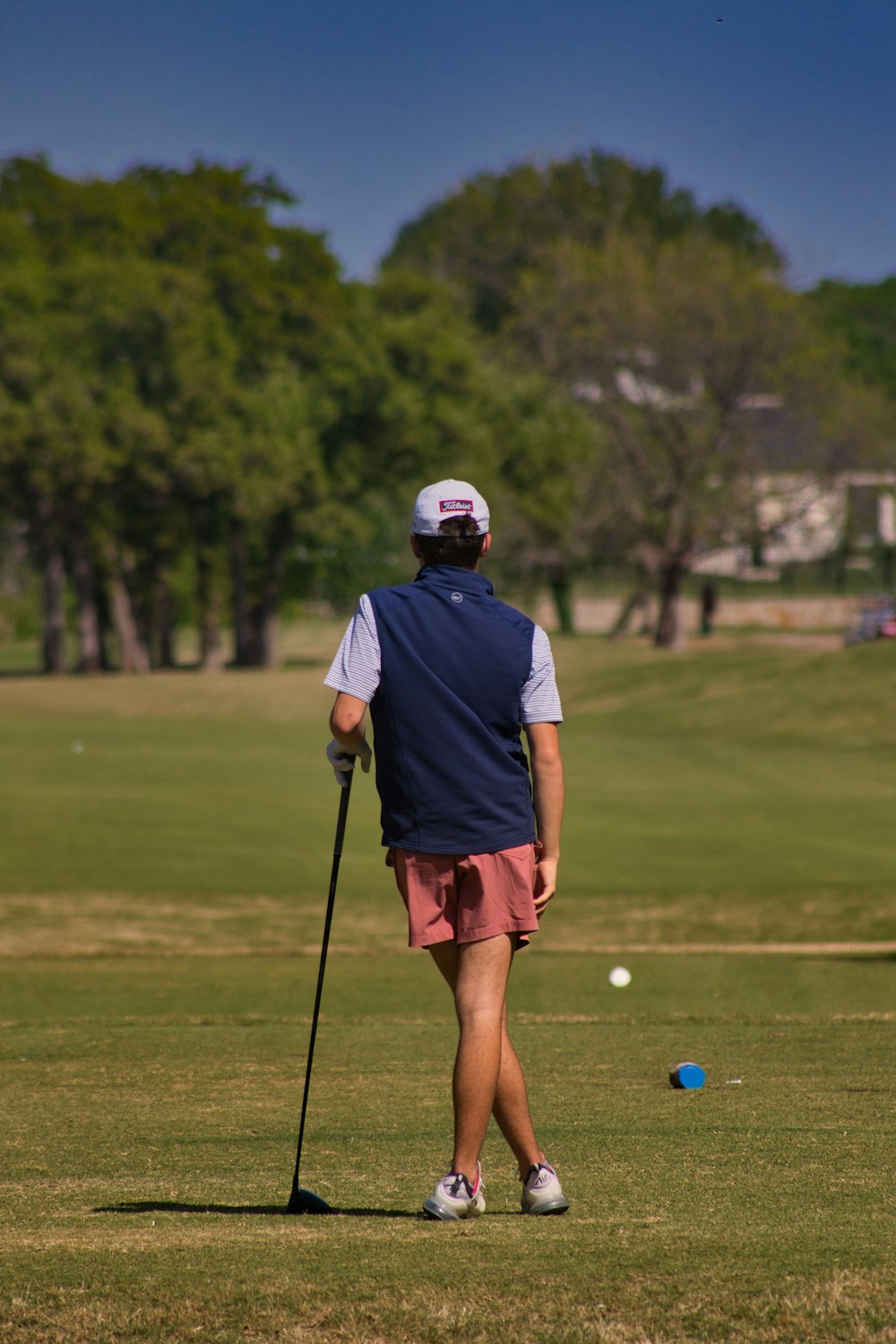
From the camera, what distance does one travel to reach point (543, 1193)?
434 centimetres

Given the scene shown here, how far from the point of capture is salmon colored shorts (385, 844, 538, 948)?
4.48m

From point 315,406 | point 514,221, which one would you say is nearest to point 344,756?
point 315,406

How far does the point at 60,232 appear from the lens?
58844 millimetres

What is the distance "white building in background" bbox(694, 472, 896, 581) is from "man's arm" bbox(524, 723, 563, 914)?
52.1m

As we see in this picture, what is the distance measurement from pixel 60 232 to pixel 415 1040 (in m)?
55.7

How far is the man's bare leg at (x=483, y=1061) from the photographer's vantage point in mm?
4434

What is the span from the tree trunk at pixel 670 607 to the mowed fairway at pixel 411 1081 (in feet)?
111

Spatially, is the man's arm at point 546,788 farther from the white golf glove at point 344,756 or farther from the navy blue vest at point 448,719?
the white golf glove at point 344,756

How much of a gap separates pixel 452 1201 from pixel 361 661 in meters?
1.46

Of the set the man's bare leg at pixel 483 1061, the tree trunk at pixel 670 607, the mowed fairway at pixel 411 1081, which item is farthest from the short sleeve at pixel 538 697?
the tree trunk at pixel 670 607

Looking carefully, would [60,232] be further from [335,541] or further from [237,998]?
[237,998]

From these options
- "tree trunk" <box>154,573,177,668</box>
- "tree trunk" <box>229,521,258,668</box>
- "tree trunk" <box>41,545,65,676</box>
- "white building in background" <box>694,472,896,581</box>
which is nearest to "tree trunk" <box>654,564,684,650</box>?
"white building in background" <box>694,472,896,581</box>

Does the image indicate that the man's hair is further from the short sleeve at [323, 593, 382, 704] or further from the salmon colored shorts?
the salmon colored shorts

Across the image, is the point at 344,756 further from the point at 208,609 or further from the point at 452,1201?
the point at 208,609
